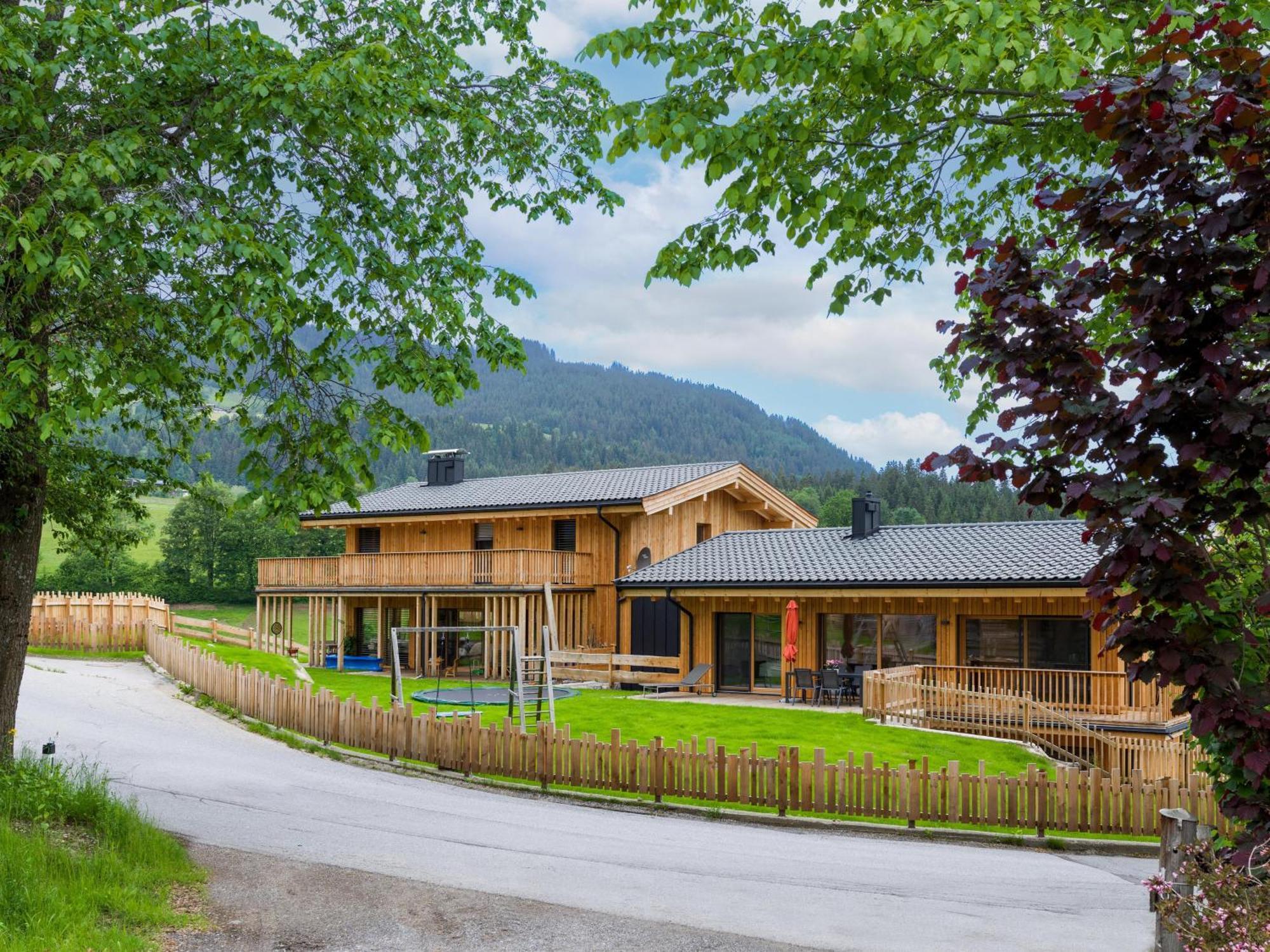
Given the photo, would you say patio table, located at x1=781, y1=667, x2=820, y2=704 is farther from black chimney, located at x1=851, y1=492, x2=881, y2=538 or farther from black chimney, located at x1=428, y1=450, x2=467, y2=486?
black chimney, located at x1=428, y1=450, x2=467, y2=486

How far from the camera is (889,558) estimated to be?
2780 centimetres

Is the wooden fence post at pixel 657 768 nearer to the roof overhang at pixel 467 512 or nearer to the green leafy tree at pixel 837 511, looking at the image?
the roof overhang at pixel 467 512

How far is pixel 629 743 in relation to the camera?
15250 millimetres

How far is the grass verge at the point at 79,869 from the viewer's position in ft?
23.1

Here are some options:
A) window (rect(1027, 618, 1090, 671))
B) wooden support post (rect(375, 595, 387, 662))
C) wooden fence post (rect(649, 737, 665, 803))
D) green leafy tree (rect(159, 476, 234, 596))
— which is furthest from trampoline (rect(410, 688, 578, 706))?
green leafy tree (rect(159, 476, 234, 596))

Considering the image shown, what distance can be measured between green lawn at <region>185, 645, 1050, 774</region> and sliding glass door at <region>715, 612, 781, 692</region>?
4.00 metres

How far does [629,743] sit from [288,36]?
32.2ft

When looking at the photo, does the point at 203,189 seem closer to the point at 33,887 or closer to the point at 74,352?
the point at 74,352

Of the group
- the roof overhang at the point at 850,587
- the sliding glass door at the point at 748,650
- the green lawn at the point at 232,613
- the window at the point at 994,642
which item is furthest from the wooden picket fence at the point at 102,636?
the window at the point at 994,642

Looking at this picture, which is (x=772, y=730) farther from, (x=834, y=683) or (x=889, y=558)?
(x=889, y=558)

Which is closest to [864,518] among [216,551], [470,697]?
[470,697]

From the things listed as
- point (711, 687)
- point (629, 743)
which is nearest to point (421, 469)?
point (711, 687)

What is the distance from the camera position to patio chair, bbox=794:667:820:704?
25.5 meters

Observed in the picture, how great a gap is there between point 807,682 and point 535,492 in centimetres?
1390
